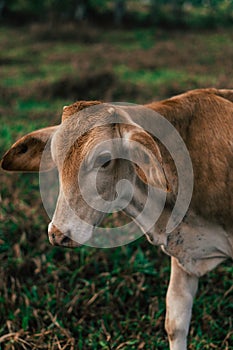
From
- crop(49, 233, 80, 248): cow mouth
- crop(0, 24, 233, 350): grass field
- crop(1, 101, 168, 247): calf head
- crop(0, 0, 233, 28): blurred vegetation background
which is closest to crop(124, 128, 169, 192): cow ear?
crop(1, 101, 168, 247): calf head

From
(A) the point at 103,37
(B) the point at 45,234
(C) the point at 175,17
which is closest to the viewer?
(B) the point at 45,234

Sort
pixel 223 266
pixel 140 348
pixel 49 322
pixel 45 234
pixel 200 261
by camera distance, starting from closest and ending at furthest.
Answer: pixel 200 261
pixel 140 348
pixel 49 322
pixel 223 266
pixel 45 234

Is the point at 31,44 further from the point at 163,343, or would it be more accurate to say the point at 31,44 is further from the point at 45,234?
the point at 163,343

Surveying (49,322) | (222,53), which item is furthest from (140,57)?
(49,322)

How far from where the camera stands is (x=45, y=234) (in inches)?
178

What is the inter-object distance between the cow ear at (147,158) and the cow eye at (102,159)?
10 cm

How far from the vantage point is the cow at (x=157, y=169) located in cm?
239

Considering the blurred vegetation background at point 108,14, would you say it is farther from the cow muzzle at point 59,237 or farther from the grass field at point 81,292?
the cow muzzle at point 59,237

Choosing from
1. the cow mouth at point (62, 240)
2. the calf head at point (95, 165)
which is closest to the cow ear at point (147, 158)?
the calf head at point (95, 165)

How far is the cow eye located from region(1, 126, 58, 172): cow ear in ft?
1.55

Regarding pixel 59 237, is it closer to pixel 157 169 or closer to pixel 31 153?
pixel 157 169

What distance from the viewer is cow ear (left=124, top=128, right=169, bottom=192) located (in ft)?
7.45

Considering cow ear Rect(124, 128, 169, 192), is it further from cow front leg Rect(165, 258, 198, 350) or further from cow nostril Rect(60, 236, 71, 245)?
cow front leg Rect(165, 258, 198, 350)

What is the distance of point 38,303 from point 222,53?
11976 millimetres
